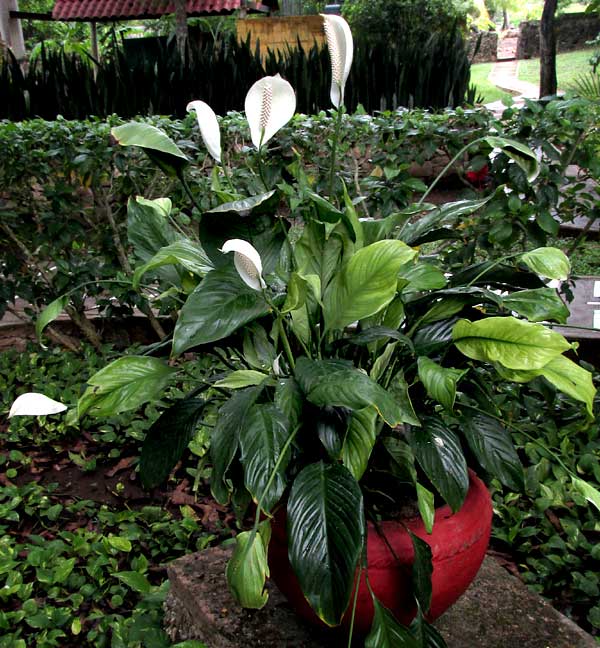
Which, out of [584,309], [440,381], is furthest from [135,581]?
[584,309]

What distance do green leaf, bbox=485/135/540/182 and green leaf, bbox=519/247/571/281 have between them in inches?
7.8

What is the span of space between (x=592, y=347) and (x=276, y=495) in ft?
7.75

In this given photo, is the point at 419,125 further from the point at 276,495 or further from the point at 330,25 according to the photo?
the point at 276,495

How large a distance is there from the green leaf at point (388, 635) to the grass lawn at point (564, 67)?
1771cm

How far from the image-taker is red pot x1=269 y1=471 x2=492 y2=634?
1453 mm

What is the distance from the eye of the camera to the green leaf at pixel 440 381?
132 cm

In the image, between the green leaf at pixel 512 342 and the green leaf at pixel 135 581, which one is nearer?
the green leaf at pixel 512 342

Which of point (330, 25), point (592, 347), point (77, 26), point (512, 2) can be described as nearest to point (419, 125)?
point (592, 347)

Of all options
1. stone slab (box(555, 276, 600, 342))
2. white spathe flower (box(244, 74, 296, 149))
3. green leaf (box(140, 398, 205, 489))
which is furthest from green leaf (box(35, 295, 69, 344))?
stone slab (box(555, 276, 600, 342))

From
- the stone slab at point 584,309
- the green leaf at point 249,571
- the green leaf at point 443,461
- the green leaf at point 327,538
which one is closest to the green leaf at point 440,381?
the green leaf at point 443,461

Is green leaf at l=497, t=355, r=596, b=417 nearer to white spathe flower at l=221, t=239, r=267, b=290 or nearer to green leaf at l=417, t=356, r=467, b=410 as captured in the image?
green leaf at l=417, t=356, r=467, b=410

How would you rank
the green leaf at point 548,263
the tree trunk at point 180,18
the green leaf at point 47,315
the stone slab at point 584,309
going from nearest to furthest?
the green leaf at point 548,263, the green leaf at point 47,315, the stone slab at point 584,309, the tree trunk at point 180,18

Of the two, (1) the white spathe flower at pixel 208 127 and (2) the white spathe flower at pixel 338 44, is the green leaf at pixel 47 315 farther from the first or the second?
(2) the white spathe flower at pixel 338 44

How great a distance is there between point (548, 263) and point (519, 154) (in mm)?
344
